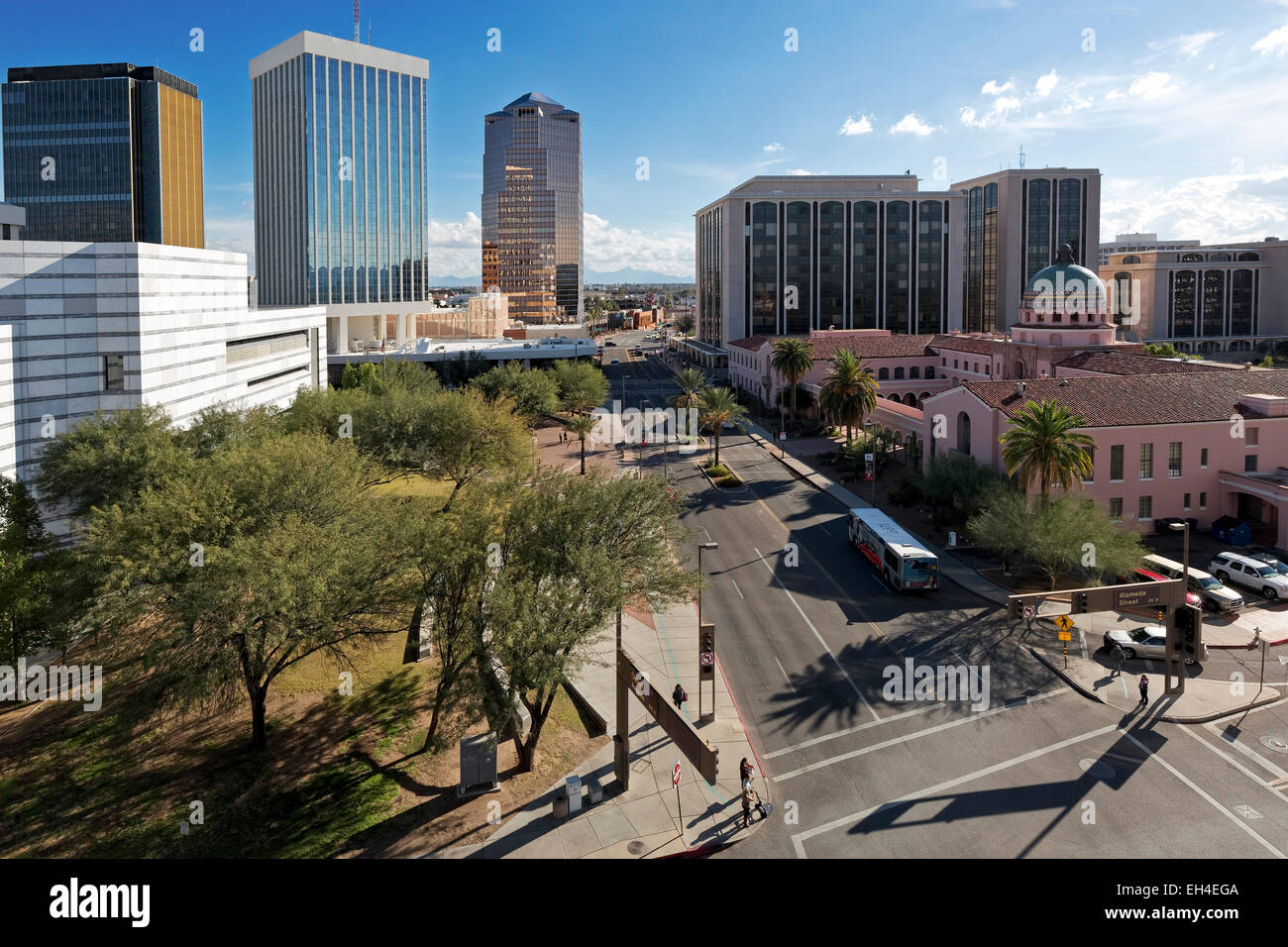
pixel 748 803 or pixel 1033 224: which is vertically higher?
pixel 1033 224

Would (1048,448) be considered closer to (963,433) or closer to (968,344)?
(963,433)

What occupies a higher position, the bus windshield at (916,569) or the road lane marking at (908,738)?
the bus windshield at (916,569)

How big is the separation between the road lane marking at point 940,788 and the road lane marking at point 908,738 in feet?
7.71

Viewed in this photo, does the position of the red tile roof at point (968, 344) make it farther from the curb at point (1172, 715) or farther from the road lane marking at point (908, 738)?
the road lane marking at point (908, 738)

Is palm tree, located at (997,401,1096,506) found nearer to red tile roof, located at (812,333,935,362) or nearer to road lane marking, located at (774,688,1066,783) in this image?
road lane marking, located at (774,688,1066,783)

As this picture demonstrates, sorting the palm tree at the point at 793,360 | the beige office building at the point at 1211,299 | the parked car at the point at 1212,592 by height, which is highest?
the beige office building at the point at 1211,299

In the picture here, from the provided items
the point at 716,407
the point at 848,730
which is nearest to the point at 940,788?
the point at 848,730

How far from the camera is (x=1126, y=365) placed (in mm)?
64750

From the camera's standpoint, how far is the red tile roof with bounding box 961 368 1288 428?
48.5m

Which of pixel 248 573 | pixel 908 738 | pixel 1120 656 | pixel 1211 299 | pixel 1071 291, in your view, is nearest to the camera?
pixel 248 573

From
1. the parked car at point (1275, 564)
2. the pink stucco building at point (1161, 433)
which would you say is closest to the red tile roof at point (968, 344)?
the pink stucco building at point (1161, 433)

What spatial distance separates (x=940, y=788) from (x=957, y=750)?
2.50 metres

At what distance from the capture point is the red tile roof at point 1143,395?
48.5 meters

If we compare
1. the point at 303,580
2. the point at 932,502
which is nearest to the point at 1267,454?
the point at 932,502
